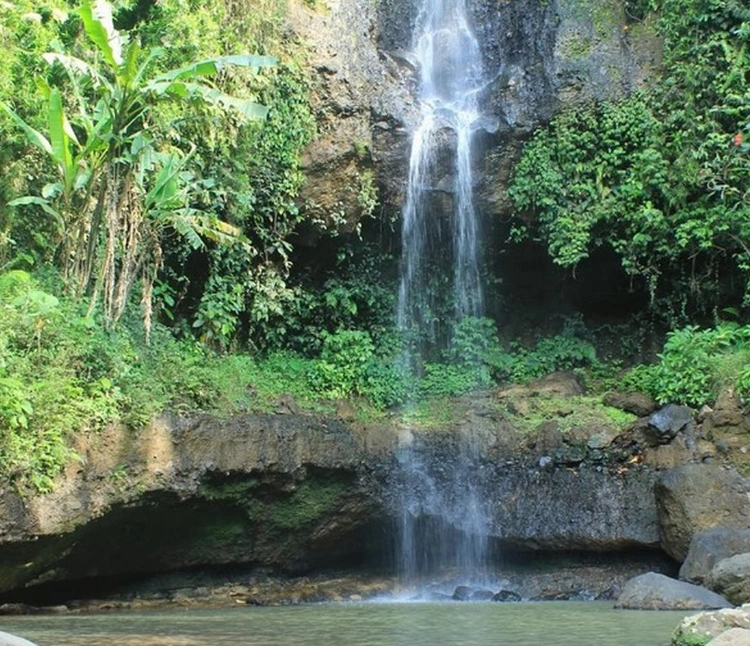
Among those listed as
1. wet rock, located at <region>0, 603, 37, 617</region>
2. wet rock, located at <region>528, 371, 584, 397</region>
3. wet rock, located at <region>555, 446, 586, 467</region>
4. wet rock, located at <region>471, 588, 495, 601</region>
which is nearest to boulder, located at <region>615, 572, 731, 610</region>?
wet rock, located at <region>471, 588, 495, 601</region>

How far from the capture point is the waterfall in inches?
575

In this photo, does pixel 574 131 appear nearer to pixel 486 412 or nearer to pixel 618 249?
pixel 618 249

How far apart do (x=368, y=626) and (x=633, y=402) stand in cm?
693

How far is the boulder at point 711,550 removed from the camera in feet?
38.1

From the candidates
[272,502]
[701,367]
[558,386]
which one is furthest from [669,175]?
[272,502]

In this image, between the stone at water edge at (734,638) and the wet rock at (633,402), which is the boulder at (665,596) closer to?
the wet rock at (633,402)

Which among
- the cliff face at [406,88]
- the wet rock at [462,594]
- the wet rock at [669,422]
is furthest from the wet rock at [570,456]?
the cliff face at [406,88]

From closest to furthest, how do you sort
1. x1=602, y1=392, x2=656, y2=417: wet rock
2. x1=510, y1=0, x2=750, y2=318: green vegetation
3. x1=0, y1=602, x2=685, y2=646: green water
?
1. x1=0, y1=602, x2=685, y2=646: green water
2. x1=602, y1=392, x2=656, y2=417: wet rock
3. x1=510, y1=0, x2=750, y2=318: green vegetation

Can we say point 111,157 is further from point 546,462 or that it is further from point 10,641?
point 10,641

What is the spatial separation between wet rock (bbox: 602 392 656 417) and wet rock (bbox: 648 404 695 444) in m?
0.62

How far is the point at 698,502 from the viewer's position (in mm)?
12609

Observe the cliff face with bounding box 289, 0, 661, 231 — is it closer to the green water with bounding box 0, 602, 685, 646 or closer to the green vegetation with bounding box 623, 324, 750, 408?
the green vegetation with bounding box 623, 324, 750, 408

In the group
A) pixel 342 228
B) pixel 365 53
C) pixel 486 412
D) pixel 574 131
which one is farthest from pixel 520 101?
pixel 486 412

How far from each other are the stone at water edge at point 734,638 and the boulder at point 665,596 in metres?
4.39
